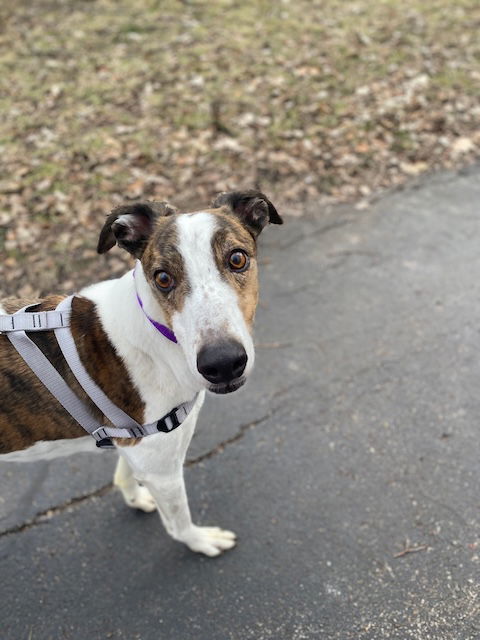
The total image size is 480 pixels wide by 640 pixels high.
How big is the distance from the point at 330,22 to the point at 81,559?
8.66m

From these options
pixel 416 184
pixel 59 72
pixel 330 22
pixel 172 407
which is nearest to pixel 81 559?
pixel 172 407

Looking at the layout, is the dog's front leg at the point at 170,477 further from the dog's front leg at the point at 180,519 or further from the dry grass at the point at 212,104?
the dry grass at the point at 212,104

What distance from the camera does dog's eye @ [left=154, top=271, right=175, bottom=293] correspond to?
2.48 meters

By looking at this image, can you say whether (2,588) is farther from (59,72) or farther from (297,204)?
(59,72)

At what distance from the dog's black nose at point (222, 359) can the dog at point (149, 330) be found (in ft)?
0.31

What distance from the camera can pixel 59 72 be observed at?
26.2 ft

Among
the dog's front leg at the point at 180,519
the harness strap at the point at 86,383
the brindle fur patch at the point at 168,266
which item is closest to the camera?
the brindle fur patch at the point at 168,266

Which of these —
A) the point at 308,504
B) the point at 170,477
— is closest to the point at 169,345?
the point at 170,477

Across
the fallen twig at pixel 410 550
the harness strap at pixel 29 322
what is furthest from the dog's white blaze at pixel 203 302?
the fallen twig at pixel 410 550

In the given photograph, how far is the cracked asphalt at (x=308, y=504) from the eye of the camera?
10.6 feet

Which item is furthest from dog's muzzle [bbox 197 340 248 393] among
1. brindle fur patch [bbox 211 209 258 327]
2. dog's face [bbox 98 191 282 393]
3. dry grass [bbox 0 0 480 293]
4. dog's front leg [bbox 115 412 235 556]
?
dry grass [bbox 0 0 480 293]

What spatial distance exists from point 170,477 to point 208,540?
0.72 m

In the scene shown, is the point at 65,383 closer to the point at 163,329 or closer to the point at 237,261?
the point at 163,329

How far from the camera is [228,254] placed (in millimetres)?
2520
